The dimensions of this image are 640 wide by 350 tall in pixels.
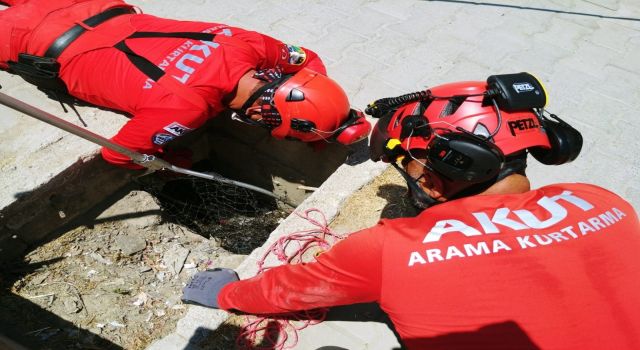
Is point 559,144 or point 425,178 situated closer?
point 559,144

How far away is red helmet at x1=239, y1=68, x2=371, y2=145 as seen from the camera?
11.3 feet

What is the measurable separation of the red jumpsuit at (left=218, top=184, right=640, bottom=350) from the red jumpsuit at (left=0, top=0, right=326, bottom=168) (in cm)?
195

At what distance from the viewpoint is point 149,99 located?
11.2 feet

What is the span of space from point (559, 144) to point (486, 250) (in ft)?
2.59

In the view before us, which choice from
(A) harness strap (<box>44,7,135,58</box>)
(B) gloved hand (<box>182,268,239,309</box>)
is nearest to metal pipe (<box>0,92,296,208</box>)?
(B) gloved hand (<box>182,268,239,309</box>)

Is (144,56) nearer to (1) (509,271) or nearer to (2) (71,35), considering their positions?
(2) (71,35)

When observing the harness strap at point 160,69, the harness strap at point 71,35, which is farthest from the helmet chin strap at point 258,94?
the harness strap at point 71,35

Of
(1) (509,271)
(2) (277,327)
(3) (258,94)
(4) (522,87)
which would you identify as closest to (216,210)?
(3) (258,94)

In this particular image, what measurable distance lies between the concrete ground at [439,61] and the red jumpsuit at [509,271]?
1.38 metres

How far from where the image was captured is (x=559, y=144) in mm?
2158

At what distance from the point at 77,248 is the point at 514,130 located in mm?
3058

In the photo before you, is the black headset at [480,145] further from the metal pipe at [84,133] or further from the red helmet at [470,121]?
the metal pipe at [84,133]

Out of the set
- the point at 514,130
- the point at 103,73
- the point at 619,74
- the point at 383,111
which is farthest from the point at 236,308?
the point at 619,74

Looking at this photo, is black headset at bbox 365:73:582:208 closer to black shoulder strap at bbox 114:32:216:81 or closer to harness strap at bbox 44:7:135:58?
black shoulder strap at bbox 114:32:216:81
